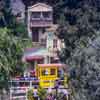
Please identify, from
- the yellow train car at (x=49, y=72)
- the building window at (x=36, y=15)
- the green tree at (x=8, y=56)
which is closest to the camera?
the green tree at (x=8, y=56)

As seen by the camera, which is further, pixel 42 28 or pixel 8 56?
pixel 42 28

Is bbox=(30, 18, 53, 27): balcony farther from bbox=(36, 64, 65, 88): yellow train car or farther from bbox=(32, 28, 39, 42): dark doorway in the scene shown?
bbox=(36, 64, 65, 88): yellow train car

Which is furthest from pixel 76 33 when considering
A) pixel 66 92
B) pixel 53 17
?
pixel 53 17

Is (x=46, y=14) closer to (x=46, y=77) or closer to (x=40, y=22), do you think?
(x=40, y=22)

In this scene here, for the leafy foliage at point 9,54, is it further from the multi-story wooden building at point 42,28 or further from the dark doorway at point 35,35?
the dark doorway at point 35,35

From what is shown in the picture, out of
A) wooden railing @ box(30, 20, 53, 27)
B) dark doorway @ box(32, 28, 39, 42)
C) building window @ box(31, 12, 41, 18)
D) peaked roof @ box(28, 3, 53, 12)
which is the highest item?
peaked roof @ box(28, 3, 53, 12)

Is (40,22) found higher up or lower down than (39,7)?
lower down

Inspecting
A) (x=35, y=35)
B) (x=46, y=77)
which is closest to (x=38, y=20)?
(x=35, y=35)

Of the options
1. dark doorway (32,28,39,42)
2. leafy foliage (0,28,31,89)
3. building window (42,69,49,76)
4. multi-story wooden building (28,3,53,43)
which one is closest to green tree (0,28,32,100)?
leafy foliage (0,28,31,89)

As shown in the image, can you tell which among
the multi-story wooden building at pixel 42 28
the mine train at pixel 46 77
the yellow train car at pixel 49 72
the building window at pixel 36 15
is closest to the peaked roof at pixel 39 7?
the multi-story wooden building at pixel 42 28

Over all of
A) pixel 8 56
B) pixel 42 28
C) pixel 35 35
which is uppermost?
pixel 8 56

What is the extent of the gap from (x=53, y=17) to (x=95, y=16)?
10.5 m

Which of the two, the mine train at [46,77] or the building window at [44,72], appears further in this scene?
the building window at [44,72]

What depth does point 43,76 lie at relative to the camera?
2902 cm
